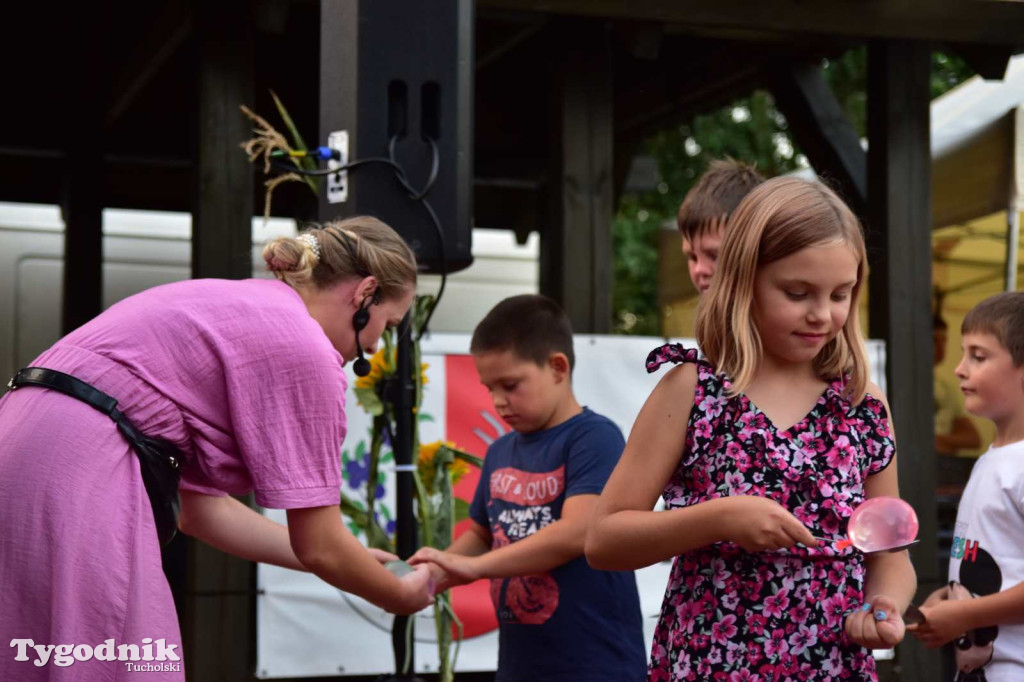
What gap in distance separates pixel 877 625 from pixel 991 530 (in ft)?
3.24

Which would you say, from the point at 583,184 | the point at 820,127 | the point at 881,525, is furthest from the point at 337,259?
the point at 820,127

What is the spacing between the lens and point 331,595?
4449mm

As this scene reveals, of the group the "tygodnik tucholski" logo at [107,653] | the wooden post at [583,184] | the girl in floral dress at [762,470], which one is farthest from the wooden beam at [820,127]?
the "tygodnik tucholski" logo at [107,653]

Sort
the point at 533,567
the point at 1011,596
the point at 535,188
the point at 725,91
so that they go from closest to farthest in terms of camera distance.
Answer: the point at 1011,596 → the point at 533,567 → the point at 725,91 → the point at 535,188

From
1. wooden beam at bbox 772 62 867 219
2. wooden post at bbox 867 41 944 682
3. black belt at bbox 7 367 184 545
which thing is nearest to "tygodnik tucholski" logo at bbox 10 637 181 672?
black belt at bbox 7 367 184 545

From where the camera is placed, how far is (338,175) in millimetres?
3258

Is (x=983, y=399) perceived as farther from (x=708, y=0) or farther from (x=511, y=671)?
(x=708, y=0)

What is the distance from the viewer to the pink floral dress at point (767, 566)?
195 centimetres

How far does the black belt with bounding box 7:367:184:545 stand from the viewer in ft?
6.72

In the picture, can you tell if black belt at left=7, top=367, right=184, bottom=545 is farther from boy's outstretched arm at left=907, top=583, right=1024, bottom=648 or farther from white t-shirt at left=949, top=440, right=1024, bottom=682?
white t-shirt at left=949, top=440, right=1024, bottom=682

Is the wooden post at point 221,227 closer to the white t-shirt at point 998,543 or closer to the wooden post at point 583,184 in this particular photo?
the wooden post at point 583,184

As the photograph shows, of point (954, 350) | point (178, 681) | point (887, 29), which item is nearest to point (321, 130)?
point (178, 681)

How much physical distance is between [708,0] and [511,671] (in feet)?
9.37

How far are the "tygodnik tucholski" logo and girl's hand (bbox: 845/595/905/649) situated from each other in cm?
106
